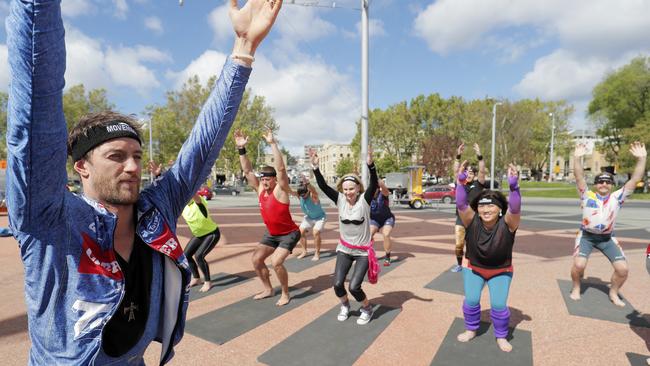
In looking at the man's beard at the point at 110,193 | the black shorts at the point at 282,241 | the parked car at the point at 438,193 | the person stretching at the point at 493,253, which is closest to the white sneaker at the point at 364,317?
the person stretching at the point at 493,253

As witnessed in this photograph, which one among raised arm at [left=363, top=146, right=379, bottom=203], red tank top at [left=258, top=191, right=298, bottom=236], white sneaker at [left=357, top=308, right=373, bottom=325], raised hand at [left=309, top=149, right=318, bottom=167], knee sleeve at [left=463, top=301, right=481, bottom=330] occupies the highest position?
raised hand at [left=309, top=149, right=318, bottom=167]

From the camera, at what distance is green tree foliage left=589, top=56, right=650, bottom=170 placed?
1184 inches

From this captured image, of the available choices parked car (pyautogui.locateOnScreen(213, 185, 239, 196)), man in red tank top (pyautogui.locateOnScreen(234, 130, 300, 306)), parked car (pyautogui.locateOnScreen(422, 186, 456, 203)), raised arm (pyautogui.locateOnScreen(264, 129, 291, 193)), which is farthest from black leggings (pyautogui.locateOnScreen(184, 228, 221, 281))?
parked car (pyautogui.locateOnScreen(213, 185, 239, 196))

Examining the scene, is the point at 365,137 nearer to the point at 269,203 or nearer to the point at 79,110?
the point at 269,203

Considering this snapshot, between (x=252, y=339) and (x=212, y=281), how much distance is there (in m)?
2.46

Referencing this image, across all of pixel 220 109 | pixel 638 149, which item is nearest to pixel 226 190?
pixel 638 149

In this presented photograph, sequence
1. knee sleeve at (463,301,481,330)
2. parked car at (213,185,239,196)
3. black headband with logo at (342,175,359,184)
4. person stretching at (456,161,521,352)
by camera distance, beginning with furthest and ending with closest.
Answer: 1. parked car at (213,185,239,196)
2. black headband with logo at (342,175,359,184)
3. knee sleeve at (463,301,481,330)
4. person stretching at (456,161,521,352)

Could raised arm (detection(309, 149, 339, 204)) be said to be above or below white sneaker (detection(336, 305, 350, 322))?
above

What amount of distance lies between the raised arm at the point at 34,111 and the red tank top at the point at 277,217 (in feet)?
13.3

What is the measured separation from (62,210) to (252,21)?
92 cm

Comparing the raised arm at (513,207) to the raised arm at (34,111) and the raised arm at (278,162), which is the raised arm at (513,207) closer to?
the raised arm at (278,162)

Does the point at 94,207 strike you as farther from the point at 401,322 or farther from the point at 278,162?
the point at 401,322

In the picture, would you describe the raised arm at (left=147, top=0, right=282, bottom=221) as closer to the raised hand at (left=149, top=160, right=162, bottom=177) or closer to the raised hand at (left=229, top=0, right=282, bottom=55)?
the raised hand at (left=229, top=0, right=282, bottom=55)

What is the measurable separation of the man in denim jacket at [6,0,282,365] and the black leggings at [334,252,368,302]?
291 cm
